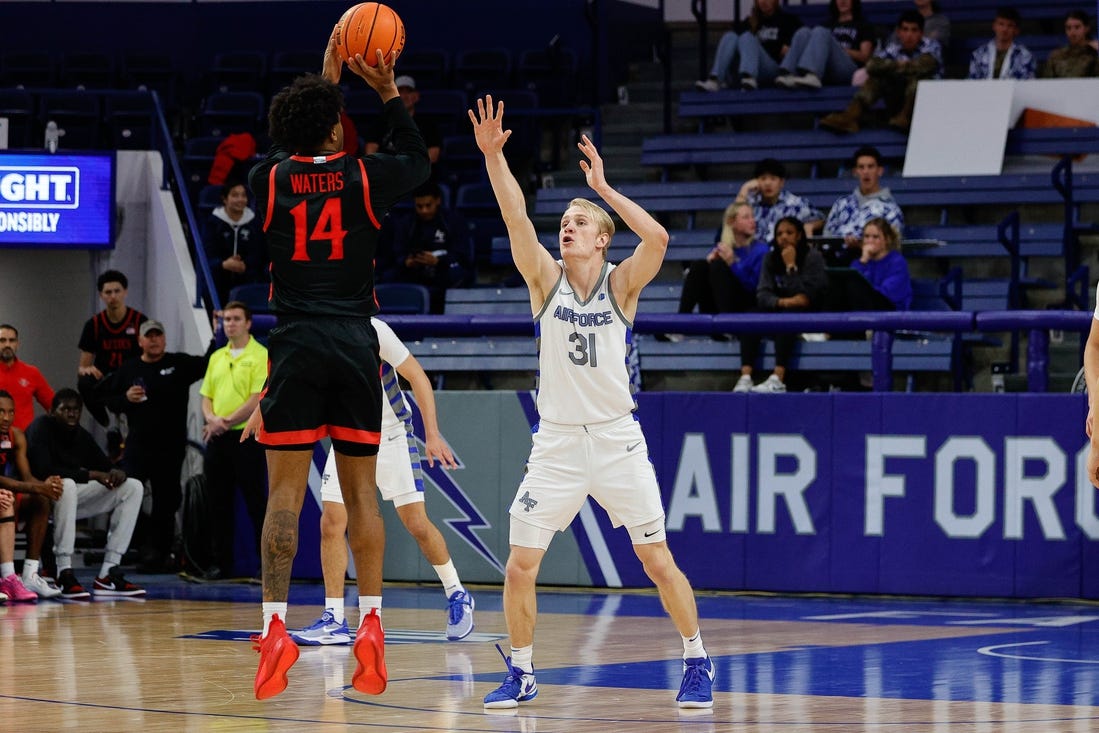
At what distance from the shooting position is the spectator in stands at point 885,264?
13.7m

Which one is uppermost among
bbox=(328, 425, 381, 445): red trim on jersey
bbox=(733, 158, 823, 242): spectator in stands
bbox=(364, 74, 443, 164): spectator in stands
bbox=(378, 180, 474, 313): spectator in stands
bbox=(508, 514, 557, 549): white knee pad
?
bbox=(364, 74, 443, 164): spectator in stands

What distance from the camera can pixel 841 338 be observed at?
13773mm

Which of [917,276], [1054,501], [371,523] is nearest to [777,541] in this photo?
[1054,501]

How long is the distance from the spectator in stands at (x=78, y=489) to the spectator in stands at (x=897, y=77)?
26.4 ft

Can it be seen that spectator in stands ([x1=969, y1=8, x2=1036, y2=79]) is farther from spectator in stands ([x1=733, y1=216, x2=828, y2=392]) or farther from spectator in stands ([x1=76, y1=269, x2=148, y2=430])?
spectator in stands ([x1=76, y1=269, x2=148, y2=430])

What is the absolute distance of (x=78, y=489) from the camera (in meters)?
13.0

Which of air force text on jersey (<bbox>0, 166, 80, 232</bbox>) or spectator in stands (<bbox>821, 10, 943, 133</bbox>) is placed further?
→ spectator in stands (<bbox>821, 10, 943, 133</bbox>)

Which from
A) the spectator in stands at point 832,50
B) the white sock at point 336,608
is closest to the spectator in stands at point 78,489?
the white sock at point 336,608

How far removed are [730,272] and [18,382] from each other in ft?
19.3

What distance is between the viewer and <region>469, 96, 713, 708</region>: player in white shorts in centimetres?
709

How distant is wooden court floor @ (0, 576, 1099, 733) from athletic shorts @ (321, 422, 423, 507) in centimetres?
83

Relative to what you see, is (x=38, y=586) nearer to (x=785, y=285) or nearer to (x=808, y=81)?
(x=785, y=285)

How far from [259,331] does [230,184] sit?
2.76m

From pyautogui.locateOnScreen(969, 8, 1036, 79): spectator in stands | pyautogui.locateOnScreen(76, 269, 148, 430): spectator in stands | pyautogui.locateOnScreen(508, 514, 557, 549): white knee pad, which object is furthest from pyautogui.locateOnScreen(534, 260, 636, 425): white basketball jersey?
pyautogui.locateOnScreen(969, 8, 1036, 79): spectator in stands
